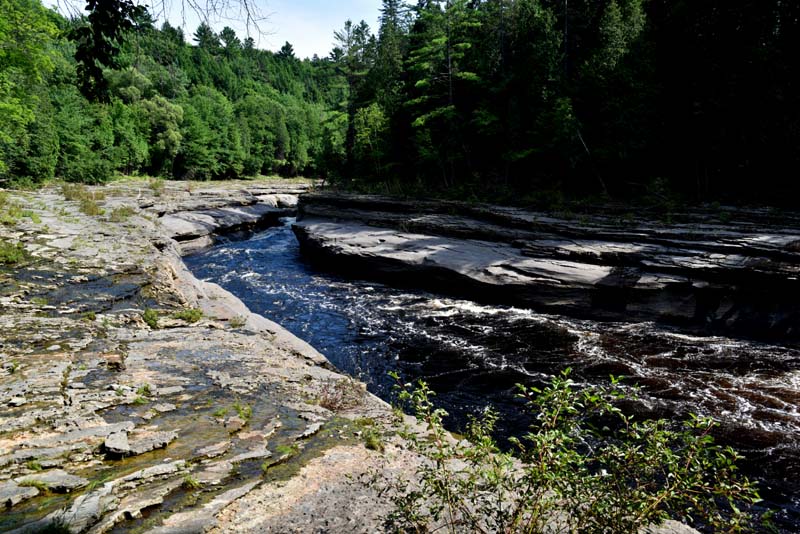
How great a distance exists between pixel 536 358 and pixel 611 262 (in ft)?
19.6

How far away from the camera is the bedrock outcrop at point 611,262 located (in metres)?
12.2

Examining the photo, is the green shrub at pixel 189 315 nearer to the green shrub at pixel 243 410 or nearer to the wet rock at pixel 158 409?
the wet rock at pixel 158 409

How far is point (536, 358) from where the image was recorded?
10586 mm

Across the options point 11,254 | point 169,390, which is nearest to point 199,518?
point 169,390

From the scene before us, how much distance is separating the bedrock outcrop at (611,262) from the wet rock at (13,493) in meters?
13.2

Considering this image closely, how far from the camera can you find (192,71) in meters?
81.5

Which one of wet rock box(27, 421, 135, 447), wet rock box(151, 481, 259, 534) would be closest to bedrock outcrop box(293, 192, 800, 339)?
wet rock box(27, 421, 135, 447)

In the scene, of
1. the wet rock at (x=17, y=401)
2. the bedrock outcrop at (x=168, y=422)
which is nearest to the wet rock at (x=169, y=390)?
the bedrock outcrop at (x=168, y=422)

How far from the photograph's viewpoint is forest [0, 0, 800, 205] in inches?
593

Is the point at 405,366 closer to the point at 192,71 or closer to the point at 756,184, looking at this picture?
the point at 756,184

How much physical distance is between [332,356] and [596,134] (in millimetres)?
19311

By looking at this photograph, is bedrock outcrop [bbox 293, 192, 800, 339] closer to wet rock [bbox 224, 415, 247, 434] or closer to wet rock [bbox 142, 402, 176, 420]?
wet rock [bbox 224, 415, 247, 434]

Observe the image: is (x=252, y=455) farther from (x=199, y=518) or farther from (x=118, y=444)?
(x=118, y=444)

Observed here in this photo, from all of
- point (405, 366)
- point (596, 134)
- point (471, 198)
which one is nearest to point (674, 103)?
point (596, 134)
